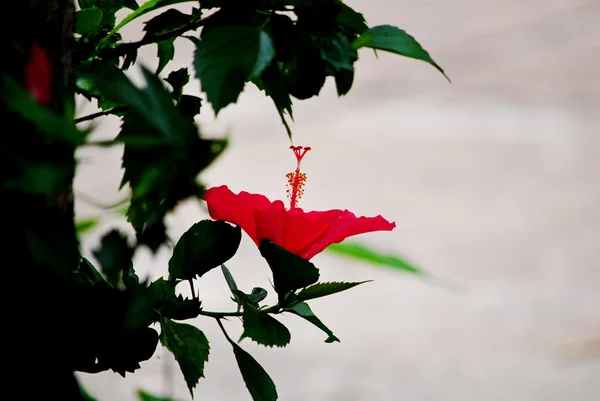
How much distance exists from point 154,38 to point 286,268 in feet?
0.49

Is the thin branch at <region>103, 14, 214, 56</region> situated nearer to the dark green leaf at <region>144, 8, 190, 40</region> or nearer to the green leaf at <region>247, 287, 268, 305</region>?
the dark green leaf at <region>144, 8, 190, 40</region>

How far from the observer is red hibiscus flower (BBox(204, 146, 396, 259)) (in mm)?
478

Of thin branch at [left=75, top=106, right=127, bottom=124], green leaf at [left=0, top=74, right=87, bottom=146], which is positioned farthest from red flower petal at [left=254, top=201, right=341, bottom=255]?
green leaf at [left=0, top=74, right=87, bottom=146]

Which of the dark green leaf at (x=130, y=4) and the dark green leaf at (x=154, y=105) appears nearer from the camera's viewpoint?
the dark green leaf at (x=154, y=105)

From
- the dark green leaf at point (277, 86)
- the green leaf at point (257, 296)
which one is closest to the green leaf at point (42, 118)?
the dark green leaf at point (277, 86)

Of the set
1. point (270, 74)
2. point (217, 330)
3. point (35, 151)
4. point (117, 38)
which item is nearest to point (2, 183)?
point (35, 151)

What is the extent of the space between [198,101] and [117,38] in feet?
0.33

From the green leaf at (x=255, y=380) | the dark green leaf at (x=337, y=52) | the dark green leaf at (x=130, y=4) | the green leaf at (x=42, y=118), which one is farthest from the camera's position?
the dark green leaf at (x=130, y=4)

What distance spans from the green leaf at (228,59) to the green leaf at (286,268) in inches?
4.4

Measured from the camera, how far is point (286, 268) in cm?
44

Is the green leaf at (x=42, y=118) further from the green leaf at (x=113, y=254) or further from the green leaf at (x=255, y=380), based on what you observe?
the green leaf at (x=255, y=380)

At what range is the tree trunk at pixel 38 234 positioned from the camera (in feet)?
0.97

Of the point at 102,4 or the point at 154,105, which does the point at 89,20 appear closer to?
the point at 102,4

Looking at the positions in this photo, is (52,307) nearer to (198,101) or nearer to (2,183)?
(2,183)
